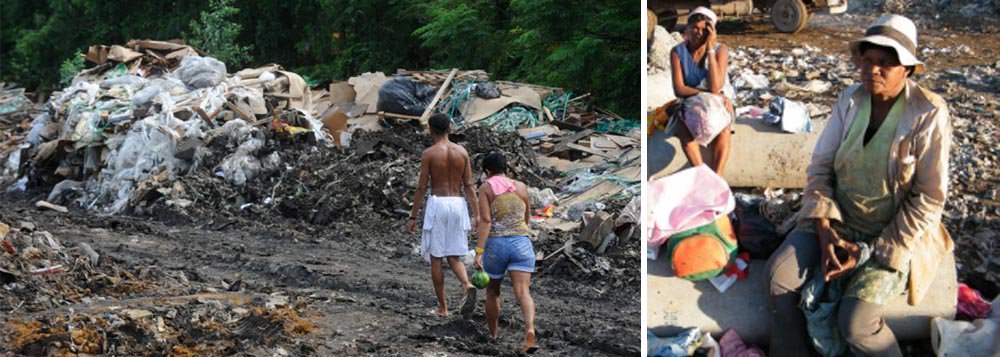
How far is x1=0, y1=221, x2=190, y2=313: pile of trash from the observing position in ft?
A: 22.6

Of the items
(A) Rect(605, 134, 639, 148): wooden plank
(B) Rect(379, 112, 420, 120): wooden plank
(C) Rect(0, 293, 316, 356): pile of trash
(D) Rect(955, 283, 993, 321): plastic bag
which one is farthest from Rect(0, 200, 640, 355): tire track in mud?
(A) Rect(605, 134, 639, 148): wooden plank

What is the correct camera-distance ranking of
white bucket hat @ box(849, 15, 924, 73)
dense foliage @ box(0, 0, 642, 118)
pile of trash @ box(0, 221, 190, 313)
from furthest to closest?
dense foliage @ box(0, 0, 642, 118) → pile of trash @ box(0, 221, 190, 313) → white bucket hat @ box(849, 15, 924, 73)

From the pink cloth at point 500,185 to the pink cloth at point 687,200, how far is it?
224cm

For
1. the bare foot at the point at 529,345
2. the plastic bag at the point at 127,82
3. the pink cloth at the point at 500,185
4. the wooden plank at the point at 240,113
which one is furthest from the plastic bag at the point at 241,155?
the pink cloth at the point at 500,185

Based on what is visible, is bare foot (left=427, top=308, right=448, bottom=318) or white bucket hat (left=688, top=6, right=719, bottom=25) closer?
white bucket hat (left=688, top=6, right=719, bottom=25)

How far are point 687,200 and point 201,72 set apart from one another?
1384cm

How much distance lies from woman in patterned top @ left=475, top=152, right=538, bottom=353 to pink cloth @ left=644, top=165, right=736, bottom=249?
2.22 m

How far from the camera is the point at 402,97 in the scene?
591 inches

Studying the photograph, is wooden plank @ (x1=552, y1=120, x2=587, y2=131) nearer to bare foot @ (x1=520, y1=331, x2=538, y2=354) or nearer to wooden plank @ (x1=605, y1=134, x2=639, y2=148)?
wooden plank @ (x1=605, y1=134, x2=639, y2=148)

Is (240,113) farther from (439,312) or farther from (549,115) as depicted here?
(439,312)

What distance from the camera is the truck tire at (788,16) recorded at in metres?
4.01

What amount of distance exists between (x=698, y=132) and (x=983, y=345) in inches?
48.5

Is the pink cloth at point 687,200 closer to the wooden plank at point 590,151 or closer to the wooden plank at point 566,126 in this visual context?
the wooden plank at point 590,151

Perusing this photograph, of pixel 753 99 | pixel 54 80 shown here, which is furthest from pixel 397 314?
pixel 54 80
